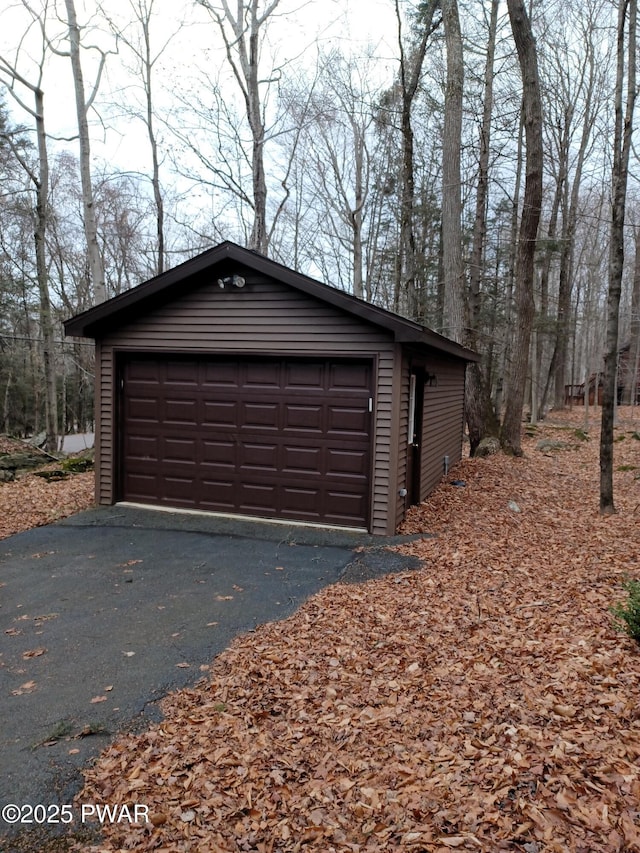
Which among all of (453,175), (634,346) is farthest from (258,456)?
(634,346)

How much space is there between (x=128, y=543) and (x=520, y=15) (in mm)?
10826

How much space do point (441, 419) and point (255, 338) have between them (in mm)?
4235

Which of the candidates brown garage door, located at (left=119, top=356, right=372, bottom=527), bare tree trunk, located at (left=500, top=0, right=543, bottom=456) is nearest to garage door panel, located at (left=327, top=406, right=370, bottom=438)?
brown garage door, located at (left=119, top=356, right=372, bottom=527)

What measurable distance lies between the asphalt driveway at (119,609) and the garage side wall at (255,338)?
33.4 inches

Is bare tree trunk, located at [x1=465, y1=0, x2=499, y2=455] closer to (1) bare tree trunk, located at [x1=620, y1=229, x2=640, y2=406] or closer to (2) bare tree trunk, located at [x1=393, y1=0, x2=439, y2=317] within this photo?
(2) bare tree trunk, located at [x1=393, y1=0, x2=439, y2=317]

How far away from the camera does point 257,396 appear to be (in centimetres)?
764

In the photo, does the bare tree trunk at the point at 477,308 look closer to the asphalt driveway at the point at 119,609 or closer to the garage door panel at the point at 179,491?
the asphalt driveway at the point at 119,609

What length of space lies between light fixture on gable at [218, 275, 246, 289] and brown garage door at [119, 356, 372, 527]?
1.01 metres

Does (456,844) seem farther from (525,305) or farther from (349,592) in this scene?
(525,305)

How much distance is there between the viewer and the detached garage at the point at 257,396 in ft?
23.0

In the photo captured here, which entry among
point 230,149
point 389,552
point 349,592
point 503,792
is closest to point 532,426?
point 230,149

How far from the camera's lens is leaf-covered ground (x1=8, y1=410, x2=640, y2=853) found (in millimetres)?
2357

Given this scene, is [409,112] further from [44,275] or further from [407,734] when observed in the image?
[407,734]

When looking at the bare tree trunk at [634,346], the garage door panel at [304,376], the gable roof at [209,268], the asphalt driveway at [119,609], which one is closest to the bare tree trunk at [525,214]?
the gable roof at [209,268]
